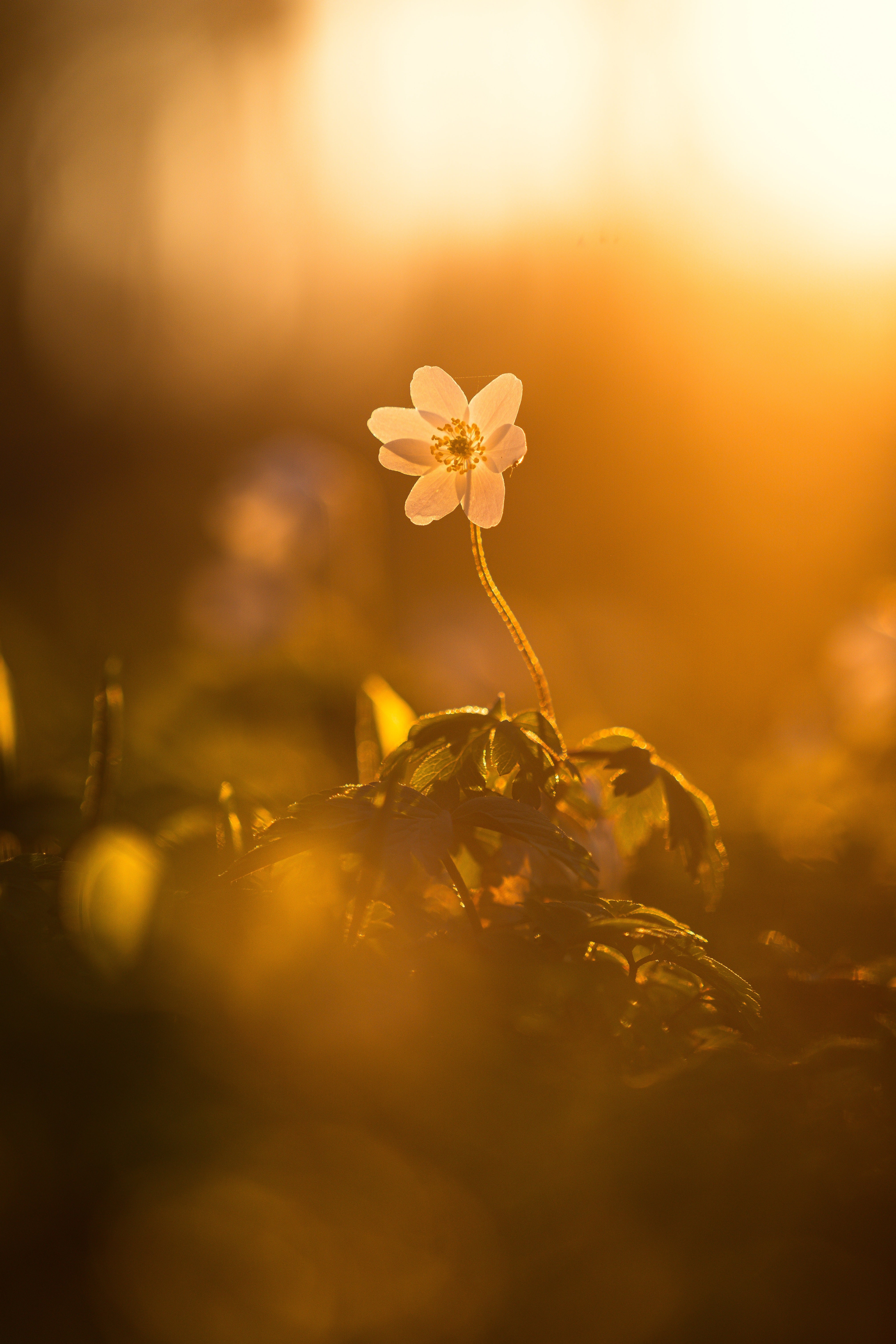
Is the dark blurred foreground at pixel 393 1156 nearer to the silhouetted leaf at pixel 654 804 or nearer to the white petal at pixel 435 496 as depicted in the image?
the silhouetted leaf at pixel 654 804

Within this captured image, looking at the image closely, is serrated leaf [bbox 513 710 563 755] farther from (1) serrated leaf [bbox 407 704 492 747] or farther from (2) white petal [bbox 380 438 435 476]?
(2) white petal [bbox 380 438 435 476]

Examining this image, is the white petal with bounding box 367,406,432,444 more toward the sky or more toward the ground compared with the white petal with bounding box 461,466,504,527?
more toward the sky

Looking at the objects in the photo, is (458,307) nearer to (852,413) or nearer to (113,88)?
(852,413)

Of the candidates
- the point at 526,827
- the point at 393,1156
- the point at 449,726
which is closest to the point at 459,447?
the point at 449,726

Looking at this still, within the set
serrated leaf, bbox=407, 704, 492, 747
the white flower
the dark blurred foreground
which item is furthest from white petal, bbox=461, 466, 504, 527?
the dark blurred foreground

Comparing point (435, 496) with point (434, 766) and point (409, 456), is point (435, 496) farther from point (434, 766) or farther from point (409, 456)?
point (434, 766)

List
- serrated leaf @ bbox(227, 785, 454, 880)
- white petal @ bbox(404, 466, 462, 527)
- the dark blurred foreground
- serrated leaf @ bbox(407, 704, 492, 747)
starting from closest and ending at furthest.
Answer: the dark blurred foreground < serrated leaf @ bbox(227, 785, 454, 880) < serrated leaf @ bbox(407, 704, 492, 747) < white petal @ bbox(404, 466, 462, 527)
